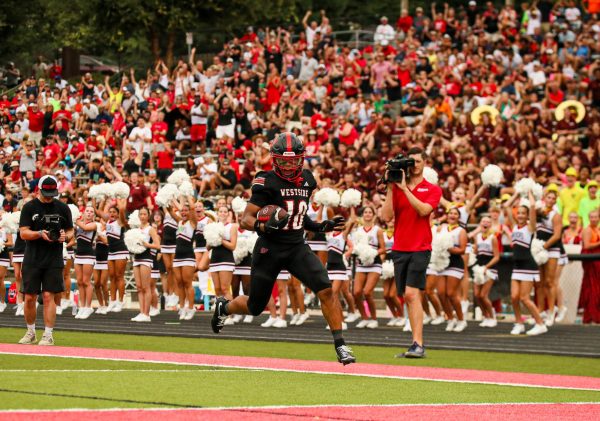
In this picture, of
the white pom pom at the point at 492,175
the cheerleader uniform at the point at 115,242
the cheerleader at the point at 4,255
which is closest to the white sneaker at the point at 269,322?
the cheerleader uniform at the point at 115,242

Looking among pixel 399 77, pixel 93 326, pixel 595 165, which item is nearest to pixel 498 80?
pixel 399 77

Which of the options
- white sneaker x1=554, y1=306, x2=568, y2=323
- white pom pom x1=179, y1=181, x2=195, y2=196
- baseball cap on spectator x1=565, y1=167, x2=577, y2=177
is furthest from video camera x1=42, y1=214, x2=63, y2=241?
baseball cap on spectator x1=565, y1=167, x2=577, y2=177

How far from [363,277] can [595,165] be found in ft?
19.1

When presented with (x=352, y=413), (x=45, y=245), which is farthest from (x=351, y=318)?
(x=352, y=413)

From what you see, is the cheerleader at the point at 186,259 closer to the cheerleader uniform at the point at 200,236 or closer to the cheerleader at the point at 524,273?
the cheerleader uniform at the point at 200,236

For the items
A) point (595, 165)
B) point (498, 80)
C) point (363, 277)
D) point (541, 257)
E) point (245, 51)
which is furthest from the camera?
point (245, 51)

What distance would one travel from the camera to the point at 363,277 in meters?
20.8

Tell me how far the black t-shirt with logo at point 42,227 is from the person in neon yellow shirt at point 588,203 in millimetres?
10359

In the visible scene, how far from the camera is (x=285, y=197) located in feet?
37.0

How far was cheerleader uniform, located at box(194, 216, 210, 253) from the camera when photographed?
21.7m

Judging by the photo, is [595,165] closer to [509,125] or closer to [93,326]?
[509,125]

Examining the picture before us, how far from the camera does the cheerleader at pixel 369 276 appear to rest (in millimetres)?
20641

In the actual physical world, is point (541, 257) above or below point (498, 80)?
below

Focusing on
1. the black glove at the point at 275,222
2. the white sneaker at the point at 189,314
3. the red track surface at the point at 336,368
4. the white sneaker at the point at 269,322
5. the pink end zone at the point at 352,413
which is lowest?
the white sneaker at the point at 189,314
